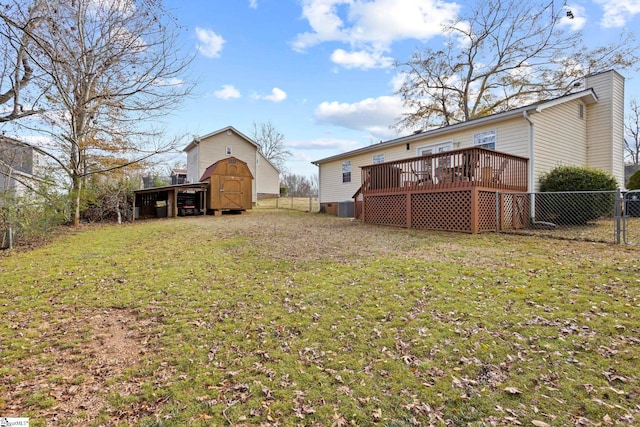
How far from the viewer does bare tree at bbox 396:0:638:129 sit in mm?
18352

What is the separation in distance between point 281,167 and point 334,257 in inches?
1541

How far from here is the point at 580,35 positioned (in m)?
17.8

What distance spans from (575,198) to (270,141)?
125 feet

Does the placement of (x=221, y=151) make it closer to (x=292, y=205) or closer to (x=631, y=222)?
(x=292, y=205)

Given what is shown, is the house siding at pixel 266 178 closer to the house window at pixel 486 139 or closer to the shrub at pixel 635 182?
the house window at pixel 486 139

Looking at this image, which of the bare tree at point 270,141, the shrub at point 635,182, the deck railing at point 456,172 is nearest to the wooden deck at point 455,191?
the deck railing at point 456,172

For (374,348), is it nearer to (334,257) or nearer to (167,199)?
(334,257)

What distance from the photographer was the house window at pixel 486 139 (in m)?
11.4

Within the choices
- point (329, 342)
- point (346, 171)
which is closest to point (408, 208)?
point (346, 171)

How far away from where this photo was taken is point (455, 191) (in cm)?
948

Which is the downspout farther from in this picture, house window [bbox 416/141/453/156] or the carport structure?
the carport structure

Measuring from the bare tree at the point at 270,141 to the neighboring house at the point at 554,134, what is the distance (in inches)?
1190

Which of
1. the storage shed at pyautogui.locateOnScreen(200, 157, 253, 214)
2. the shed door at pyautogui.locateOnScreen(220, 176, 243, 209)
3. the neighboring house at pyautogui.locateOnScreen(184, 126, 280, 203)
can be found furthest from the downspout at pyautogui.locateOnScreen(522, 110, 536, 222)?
the neighboring house at pyautogui.locateOnScreen(184, 126, 280, 203)

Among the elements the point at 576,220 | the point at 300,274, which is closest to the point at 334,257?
the point at 300,274
